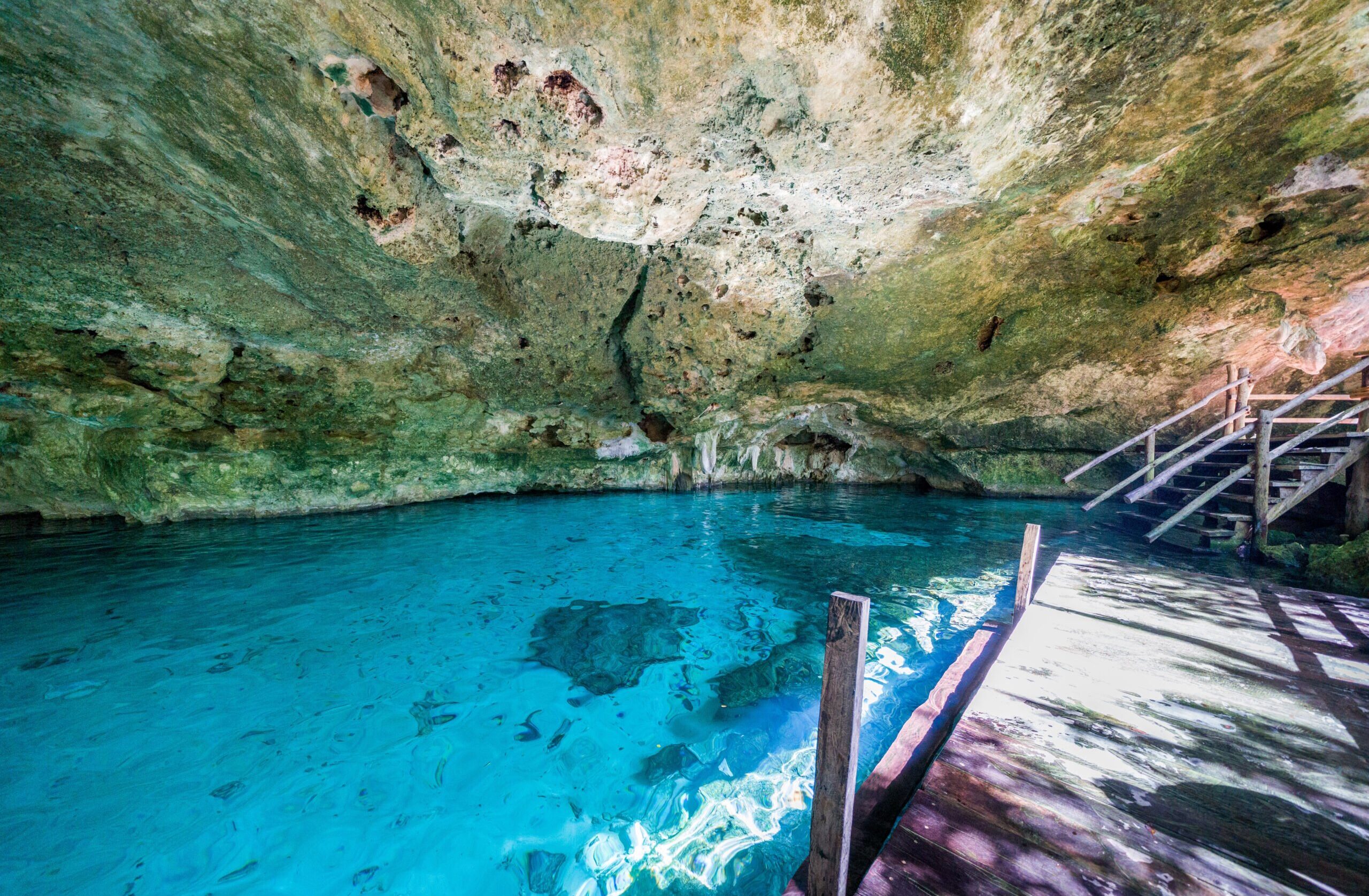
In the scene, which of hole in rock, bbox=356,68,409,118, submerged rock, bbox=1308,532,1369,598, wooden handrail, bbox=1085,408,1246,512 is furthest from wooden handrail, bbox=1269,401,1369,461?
hole in rock, bbox=356,68,409,118

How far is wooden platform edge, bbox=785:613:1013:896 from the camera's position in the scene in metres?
2.23

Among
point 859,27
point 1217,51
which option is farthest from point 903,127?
point 1217,51

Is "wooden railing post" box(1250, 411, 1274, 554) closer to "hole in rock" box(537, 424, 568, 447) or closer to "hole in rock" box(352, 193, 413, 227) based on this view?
"hole in rock" box(352, 193, 413, 227)

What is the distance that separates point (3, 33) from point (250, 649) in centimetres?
613

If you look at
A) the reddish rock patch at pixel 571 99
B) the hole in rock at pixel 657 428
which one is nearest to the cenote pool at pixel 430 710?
the reddish rock patch at pixel 571 99

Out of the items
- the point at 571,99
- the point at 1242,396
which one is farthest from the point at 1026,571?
the point at 1242,396

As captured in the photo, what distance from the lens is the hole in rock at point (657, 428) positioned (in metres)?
13.4

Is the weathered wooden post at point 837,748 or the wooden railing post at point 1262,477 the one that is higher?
the wooden railing post at point 1262,477

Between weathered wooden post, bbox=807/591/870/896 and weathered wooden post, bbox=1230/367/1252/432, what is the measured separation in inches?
482

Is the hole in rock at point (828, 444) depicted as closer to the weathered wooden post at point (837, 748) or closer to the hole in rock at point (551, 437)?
the hole in rock at point (551, 437)

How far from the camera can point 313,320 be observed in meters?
8.12

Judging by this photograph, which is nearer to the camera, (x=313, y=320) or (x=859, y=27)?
(x=859, y=27)

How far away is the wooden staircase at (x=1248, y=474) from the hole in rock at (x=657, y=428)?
927cm

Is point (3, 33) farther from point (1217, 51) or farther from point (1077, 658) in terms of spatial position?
point (1217, 51)
